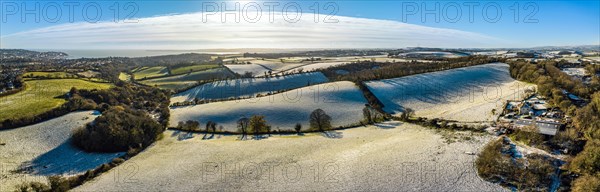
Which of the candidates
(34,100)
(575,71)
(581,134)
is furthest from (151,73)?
(575,71)

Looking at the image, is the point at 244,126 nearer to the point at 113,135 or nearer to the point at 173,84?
the point at 113,135

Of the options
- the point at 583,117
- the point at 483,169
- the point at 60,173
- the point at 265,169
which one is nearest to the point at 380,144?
the point at 483,169

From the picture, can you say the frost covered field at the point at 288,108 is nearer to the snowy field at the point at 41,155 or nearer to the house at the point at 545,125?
the snowy field at the point at 41,155

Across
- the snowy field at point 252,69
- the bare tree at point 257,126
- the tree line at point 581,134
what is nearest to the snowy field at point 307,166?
the tree line at point 581,134

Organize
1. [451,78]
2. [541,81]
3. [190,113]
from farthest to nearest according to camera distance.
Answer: [451,78]
[541,81]
[190,113]

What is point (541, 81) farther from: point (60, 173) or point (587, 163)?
point (60, 173)

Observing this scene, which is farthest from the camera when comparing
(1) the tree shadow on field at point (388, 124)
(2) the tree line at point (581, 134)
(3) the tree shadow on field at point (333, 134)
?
(1) the tree shadow on field at point (388, 124)
